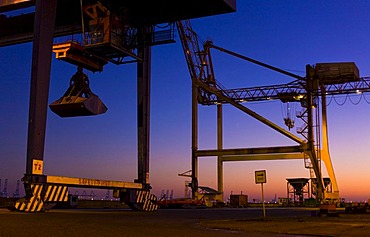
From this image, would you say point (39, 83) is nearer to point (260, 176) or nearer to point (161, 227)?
point (260, 176)

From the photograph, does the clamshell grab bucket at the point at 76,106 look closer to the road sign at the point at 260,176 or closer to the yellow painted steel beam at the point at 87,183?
the yellow painted steel beam at the point at 87,183

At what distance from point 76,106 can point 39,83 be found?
239 centimetres

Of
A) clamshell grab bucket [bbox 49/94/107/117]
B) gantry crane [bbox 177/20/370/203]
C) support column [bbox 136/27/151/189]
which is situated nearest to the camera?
clamshell grab bucket [bbox 49/94/107/117]

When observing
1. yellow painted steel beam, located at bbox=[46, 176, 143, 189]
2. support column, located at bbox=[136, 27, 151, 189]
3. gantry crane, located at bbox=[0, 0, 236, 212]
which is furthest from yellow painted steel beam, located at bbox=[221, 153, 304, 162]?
A: yellow painted steel beam, located at bbox=[46, 176, 143, 189]

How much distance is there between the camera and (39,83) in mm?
22469

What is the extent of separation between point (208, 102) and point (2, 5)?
39865 millimetres

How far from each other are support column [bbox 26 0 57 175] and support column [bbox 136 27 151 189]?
6.90m

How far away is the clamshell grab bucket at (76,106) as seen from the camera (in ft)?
79.2

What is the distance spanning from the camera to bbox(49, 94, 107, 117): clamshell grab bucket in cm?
2412

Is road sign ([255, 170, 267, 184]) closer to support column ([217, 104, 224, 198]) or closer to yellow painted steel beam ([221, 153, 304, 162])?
yellow painted steel beam ([221, 153, 304, 162])

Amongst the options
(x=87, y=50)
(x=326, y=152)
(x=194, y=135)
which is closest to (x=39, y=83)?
(x=87, y=50)

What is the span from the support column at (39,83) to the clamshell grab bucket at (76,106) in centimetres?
164

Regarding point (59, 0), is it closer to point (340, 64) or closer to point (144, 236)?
point (144, 236)

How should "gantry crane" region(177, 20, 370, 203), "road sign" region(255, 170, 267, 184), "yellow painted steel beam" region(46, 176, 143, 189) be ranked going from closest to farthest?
1. "road sign" region(255, 170, 267, 184)
2. "yellow painted steel beam" region(46, 176, 143, 189)
3. "gantry crane" region(177, 20, 370, 203)
